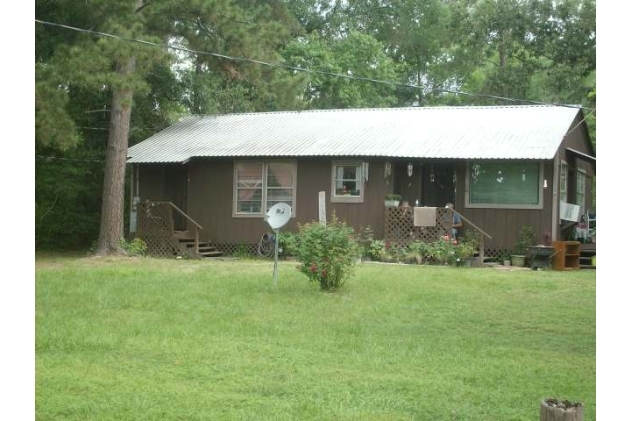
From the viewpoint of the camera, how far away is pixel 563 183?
16.5 m

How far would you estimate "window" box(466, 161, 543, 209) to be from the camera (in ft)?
51.0

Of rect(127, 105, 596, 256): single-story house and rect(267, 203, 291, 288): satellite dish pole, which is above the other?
rect(127, 105, 596, 256): single-story house

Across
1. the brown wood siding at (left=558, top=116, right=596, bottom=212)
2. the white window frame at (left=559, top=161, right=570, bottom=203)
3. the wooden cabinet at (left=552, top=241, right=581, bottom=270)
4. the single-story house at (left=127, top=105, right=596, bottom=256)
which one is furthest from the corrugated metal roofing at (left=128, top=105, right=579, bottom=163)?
the wooden cabinet at (left=552, top=241, right=581, bottom=270)

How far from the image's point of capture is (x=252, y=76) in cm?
1750

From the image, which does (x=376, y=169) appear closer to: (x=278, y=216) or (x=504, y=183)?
(x=504, y=183)

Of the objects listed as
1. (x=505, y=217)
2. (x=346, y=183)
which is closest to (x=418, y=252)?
(x=505, y=217)

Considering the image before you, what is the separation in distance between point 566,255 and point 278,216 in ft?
21.3

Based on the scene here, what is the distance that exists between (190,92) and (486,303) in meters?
13.8

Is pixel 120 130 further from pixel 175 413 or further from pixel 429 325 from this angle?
pixel 175 413

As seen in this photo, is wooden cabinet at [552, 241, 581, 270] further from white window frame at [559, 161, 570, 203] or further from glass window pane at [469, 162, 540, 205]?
white window frame at [559, 161, 570, 203]

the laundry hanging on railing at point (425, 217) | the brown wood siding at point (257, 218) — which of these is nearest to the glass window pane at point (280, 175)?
the brown wood siding at point (257, 218)

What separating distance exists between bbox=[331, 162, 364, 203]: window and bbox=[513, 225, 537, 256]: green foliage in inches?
132
